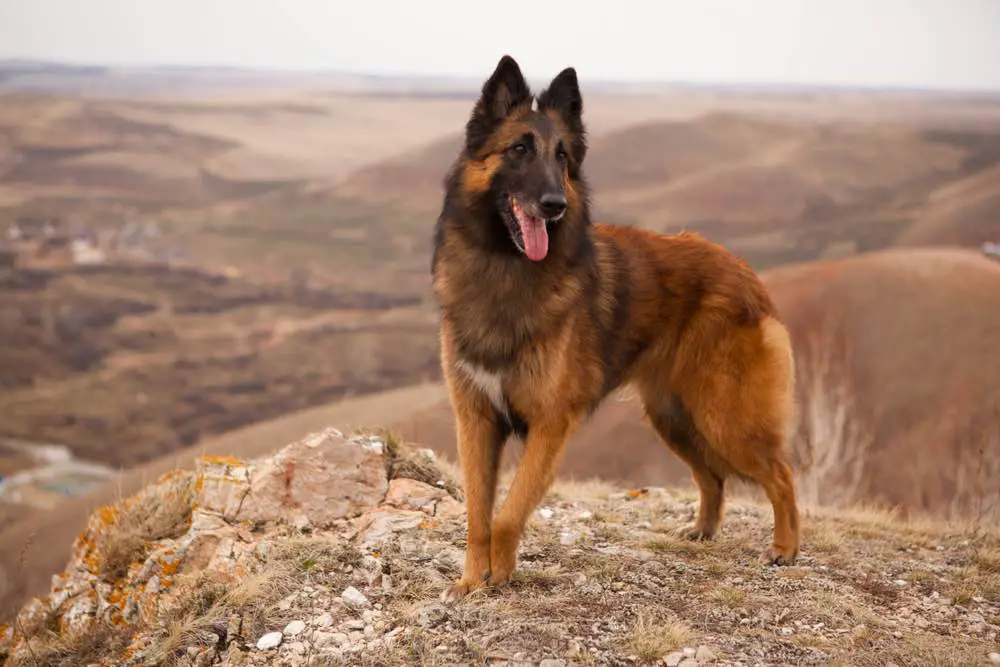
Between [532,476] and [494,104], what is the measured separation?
7.29 feet

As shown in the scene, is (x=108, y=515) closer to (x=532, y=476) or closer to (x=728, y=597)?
(x=532, y=476)

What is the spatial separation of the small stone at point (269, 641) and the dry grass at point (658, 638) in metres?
2.08

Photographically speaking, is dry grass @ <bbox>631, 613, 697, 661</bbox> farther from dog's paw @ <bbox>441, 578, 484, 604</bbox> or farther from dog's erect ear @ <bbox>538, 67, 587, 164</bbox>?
dog's erect ear @ <bbox>538, 67, 587, 164</bbox>

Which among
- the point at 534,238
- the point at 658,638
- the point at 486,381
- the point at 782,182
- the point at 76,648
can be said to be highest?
the point at 534,238

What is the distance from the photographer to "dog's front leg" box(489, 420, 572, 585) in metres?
5.45

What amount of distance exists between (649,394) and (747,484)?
3.28ft

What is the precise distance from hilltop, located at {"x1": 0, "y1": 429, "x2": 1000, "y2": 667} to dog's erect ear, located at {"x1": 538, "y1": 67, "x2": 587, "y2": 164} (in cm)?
281

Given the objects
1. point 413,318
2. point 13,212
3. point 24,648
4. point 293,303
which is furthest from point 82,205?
point 24,648

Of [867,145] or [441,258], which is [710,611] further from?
[867,145]

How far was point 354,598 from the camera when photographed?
18.8 feet

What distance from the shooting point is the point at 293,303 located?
2606 inches

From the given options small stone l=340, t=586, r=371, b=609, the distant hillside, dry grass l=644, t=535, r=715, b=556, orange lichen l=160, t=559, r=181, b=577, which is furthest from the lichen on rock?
the distant hillside

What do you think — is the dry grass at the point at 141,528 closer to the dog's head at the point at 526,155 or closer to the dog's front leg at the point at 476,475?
the dog's front leg at the point at 476,475

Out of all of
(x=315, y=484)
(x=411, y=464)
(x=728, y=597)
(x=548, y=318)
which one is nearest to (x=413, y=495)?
(x=411, y=464)
